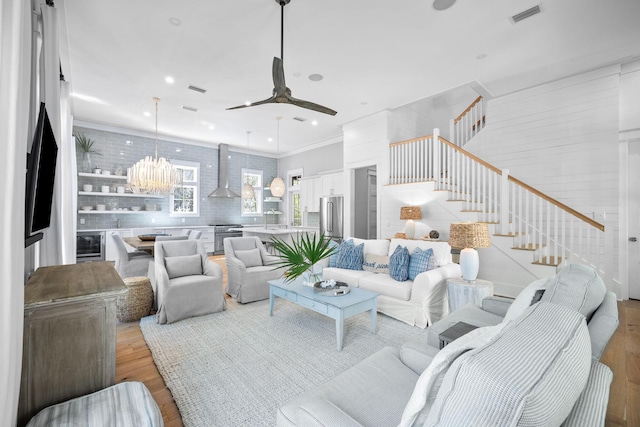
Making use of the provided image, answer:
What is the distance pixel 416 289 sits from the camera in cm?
310

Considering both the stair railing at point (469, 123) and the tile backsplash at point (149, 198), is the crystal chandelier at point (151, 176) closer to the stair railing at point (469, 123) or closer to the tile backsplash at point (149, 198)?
the tile backsplash at point (149, 198)

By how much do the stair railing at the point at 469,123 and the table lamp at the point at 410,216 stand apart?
1.91m

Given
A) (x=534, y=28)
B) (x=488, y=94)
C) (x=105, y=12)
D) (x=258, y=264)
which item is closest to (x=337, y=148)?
(x=488, y=94)

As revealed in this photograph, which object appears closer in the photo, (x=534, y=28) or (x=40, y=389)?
(x=40, y=389)

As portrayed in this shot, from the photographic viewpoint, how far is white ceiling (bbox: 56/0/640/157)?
2883 mm

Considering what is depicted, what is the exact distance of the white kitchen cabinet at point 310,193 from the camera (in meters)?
7.77

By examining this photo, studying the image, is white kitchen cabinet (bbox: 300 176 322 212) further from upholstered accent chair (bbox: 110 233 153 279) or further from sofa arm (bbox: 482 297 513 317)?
sofa arm (bbox: 482 297 513 317)

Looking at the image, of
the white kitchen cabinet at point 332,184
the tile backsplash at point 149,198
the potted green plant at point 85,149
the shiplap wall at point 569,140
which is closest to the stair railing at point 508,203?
the shiplap wall at point 569,140

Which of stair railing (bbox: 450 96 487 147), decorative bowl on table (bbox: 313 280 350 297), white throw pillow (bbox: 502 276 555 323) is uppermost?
stair railing (bbox: 450 96 487 147)

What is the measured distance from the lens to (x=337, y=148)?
7.70 meters

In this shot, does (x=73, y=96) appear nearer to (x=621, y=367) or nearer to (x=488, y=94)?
(x=488, y=94)

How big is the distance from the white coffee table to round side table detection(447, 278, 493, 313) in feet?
2.80

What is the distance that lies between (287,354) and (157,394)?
100cm

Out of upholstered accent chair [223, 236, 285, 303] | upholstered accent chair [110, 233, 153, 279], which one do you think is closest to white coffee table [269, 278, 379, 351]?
upholstered accent chair [223, 236, 285, 303]
